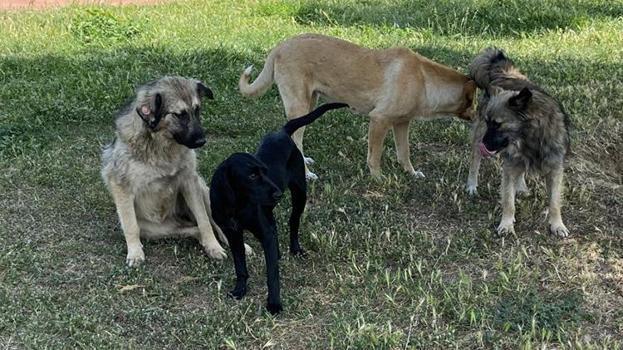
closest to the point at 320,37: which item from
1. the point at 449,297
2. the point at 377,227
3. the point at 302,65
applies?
the point at 302,65

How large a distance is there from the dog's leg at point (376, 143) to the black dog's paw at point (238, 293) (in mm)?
2017

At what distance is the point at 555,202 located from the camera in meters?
5.44

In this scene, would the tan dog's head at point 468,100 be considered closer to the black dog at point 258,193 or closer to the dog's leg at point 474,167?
the dog's leg at point 474,167

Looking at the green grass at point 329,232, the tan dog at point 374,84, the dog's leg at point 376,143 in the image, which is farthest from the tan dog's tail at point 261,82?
the dog's leg at point 376,143

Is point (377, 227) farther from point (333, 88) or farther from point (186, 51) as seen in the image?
point (186, 51)

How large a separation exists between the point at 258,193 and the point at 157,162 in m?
1.26

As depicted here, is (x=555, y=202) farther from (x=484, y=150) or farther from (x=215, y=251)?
(x=215, y=251)

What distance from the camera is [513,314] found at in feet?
14.2

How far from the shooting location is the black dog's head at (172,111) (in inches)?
199

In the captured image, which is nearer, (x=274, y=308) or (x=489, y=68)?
(x=274, y=308)

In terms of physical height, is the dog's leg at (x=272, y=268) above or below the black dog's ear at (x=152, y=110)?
below

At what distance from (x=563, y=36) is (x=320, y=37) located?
4221mm

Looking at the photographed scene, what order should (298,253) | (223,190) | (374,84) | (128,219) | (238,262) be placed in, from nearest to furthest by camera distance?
(223,190)
(238,262)
(298,253)
(128,219)
(374,84)

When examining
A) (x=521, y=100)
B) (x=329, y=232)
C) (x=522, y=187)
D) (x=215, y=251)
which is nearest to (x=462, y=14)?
(x=522, y=187)
